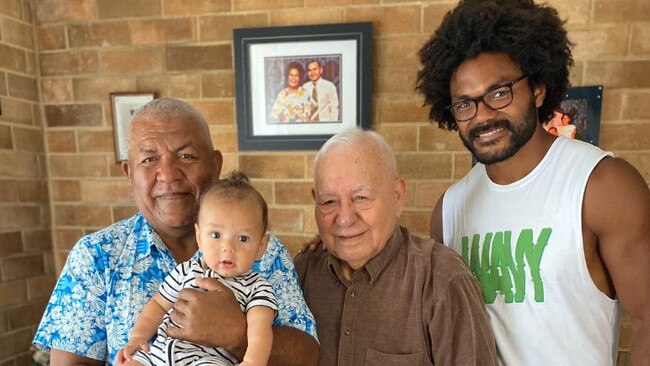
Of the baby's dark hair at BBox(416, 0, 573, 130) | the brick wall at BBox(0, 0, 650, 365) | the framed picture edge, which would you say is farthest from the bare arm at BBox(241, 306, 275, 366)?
the framed picture edge

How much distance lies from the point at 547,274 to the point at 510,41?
29.4 inches

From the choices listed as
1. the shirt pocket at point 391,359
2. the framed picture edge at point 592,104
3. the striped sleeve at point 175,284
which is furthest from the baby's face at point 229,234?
the framed picture edge at point 592,104

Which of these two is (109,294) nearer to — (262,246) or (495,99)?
(262,246)

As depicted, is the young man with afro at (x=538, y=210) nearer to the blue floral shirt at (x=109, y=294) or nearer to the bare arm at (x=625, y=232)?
the bare arm at (x=625, y=232)

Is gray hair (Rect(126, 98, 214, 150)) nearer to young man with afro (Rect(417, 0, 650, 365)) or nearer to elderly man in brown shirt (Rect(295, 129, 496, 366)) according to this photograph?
elderly man in brown shirt (Rect(295, 129, 496, 366))

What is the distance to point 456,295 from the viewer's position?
1243 millimetres

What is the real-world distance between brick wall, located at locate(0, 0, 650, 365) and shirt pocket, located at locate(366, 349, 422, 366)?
1.05 metres

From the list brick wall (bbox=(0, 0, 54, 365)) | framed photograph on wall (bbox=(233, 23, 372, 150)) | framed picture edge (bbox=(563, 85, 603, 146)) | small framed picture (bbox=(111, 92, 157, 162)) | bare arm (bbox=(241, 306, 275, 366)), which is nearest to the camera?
bare arm (bbox=(241, 306, 275, 366))

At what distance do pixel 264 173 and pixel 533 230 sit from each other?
1436 millimetres

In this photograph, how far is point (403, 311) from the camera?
130 centimetres

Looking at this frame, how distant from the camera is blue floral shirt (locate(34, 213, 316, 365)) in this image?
3.93ft

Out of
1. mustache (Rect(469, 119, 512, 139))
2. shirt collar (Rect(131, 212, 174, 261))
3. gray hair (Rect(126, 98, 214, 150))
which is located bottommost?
shirt collar (Rect(131, 212, 174, 261))

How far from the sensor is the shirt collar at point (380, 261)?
136 cm

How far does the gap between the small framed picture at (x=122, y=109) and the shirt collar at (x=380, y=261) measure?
1.59 meters
